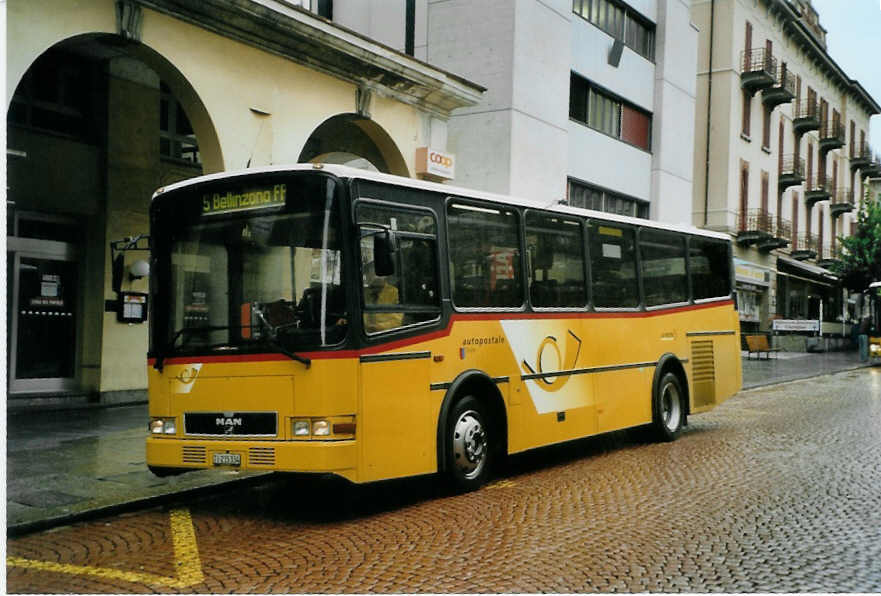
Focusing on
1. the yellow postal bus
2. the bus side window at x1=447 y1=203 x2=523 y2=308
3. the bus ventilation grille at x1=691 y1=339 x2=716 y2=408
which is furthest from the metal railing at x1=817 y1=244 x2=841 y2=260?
the bus side window at x1=447 y1=203 x2=523 y2=308

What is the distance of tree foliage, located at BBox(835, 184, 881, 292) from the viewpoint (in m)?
43.0

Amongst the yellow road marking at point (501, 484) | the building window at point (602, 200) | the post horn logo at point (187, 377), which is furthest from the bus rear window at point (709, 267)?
the building window at point (602, 200)

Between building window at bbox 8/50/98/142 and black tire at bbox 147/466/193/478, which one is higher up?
building window at bbox 8/50/98/142

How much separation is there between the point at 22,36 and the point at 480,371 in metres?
6.70

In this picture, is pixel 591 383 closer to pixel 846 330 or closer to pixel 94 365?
pixel 94 365

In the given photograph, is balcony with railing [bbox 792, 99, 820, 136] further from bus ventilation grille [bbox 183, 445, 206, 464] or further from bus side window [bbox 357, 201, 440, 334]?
bus ventilation grille [bbox 183, 445, 206, 464]

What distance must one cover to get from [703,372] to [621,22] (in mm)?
15980

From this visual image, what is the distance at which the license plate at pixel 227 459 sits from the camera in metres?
7.27

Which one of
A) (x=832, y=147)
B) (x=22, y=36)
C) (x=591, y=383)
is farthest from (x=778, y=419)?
(x=832, y=147)

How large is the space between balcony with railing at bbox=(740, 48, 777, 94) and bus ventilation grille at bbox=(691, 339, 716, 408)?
25.4 meters

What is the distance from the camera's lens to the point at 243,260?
7477 millimetres

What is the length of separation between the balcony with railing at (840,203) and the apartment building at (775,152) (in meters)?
0.08

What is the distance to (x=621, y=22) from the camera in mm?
26203

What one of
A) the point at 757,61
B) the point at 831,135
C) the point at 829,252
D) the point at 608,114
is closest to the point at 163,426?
the point at 608,114
